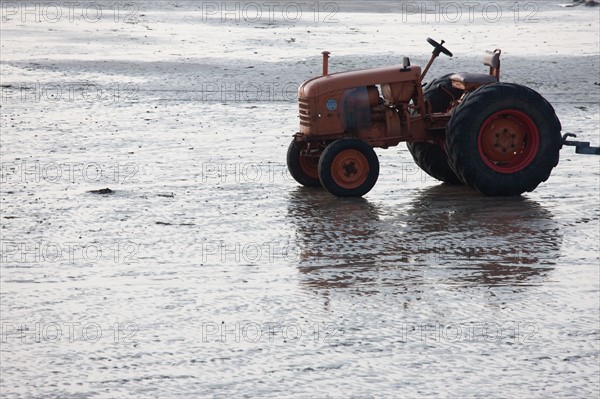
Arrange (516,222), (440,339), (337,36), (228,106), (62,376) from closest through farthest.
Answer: (62,376), (440,339), (516,222), (228,106), (337,36)

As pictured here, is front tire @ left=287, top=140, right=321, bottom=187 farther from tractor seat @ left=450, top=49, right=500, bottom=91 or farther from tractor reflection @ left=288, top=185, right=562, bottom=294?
tractor seat @ left=450, top=49, right=500, bottom=91

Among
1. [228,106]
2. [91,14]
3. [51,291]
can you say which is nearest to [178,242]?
[51,291]

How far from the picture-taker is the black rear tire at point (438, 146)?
13.3 metres

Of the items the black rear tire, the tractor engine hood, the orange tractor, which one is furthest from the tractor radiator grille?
the black rear tire

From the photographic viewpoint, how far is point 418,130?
42.0 ft

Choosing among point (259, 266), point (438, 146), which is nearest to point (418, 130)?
point (438, 146)

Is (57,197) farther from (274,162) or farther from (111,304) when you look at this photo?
(111,304)

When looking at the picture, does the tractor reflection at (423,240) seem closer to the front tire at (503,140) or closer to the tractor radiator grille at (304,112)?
the front tire at (503,140)

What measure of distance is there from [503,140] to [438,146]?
3.04 feet

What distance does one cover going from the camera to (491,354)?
8016 mm

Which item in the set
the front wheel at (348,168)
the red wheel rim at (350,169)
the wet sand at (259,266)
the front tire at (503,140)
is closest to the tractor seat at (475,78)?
the front tire at (503,140)

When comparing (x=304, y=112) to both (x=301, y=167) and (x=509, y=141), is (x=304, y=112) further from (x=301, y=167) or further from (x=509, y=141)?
(x=509, y=141)

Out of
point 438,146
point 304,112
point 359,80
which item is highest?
point 359,80

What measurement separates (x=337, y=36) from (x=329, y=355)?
60.6ft
